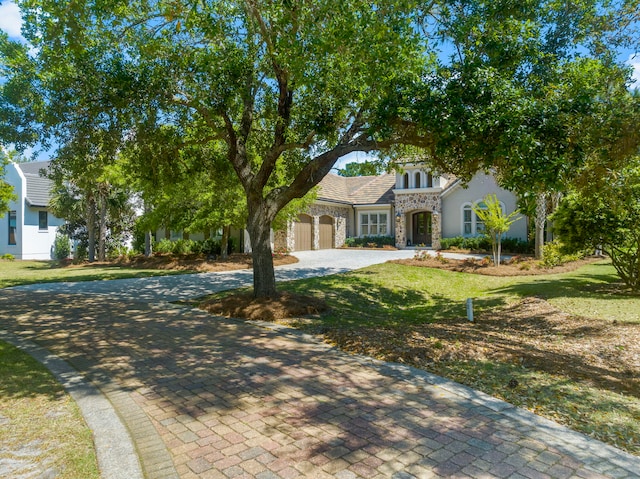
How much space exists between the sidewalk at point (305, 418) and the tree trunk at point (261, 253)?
3.01 meters

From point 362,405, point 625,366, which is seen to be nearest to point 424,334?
point 625,366

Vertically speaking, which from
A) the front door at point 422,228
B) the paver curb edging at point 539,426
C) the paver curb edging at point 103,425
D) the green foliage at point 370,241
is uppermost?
the front door at point 422,228

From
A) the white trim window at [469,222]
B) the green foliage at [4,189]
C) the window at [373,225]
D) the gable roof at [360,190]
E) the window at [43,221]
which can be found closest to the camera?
the green foliage at [4,189]

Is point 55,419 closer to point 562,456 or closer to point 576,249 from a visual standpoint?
point 562,456

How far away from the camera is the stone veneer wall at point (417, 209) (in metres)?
30.5

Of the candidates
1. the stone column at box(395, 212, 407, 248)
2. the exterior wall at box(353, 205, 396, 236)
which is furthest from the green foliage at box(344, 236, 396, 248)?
the exterior wall at box(353, 205, 396, 236)

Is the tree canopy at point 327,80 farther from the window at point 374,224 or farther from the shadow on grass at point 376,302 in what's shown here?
the window at point 374,224

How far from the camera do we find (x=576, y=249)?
1383 cm

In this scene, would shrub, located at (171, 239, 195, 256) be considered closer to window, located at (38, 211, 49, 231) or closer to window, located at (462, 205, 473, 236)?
window, located at (38, 211, 49, 231)

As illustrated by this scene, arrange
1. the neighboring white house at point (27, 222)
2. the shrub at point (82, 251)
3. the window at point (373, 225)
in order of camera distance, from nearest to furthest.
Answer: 1. the shrub at point (82, 251)
2. the neighboring white house at point (27, 222)
3. the window at point (373, 225)

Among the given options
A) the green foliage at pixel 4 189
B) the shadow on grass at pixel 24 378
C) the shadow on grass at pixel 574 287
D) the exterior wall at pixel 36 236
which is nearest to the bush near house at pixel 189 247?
the green foliage at pixel 4 189

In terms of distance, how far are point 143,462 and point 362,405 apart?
87.8 inches

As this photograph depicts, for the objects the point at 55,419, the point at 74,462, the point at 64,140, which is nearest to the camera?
the point at 74,462

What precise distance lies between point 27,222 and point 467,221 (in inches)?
1114
